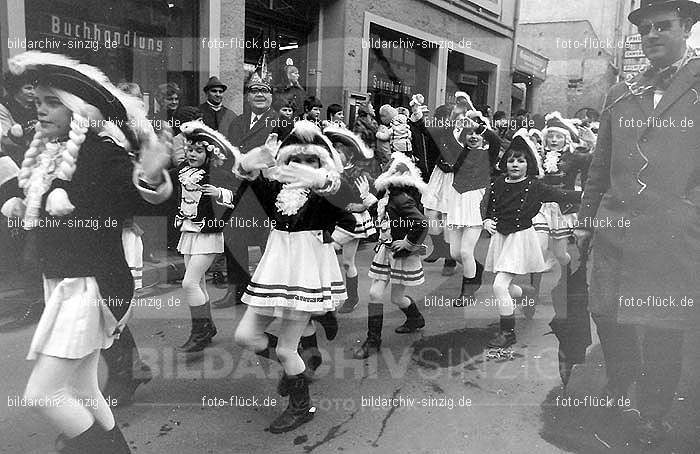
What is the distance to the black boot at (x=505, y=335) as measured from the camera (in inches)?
179

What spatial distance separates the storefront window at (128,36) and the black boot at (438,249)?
3964 millimetres

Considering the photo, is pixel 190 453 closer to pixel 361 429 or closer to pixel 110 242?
pixel 361 429

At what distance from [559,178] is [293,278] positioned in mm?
3429

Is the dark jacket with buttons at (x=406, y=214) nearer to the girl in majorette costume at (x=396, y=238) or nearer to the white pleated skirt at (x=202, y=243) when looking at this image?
the girl in majorette costume at (x=396, y=238)

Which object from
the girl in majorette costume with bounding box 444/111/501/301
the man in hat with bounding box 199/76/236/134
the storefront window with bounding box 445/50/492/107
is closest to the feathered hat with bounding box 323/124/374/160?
the girl in majorette costume with bounding box 444/111/501/301

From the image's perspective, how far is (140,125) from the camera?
272cm

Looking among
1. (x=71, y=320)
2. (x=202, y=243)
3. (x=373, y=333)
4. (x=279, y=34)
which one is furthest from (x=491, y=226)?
(x=279, y=34)

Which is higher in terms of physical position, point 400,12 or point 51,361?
point 400,12

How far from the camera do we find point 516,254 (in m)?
4.66

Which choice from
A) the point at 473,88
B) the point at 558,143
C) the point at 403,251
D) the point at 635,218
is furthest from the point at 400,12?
the point at 635,218

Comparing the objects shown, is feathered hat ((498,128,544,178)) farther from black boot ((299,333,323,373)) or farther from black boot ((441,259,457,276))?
black boot ((441,259,457,276))

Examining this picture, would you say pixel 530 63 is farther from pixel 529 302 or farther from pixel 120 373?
pixel 120 373

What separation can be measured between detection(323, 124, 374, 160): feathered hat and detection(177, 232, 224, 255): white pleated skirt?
1092mm

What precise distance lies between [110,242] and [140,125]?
0.54m
